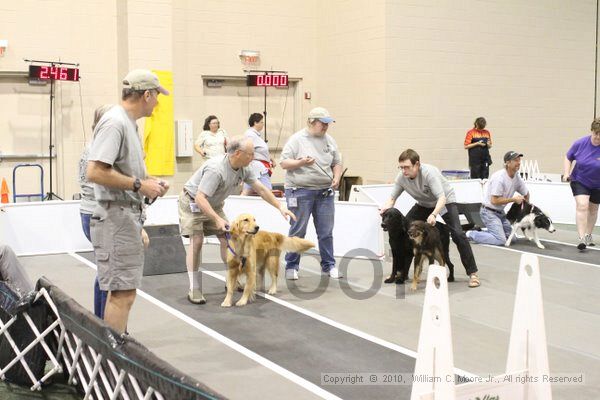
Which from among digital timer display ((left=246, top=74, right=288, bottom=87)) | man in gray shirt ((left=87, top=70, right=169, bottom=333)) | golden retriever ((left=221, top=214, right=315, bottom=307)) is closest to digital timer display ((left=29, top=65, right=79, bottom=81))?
digital timer display ((left=246, top=74, right=288, bottom=87))

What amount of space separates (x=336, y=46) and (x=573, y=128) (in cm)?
516

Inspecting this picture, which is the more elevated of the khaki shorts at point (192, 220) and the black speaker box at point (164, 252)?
the khaki shorts at point (192, 220)

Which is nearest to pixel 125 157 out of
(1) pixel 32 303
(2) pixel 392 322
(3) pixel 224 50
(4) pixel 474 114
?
(1) pixel 32 303

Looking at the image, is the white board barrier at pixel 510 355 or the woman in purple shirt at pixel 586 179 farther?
the woman in purple shirt at pixel 586 179

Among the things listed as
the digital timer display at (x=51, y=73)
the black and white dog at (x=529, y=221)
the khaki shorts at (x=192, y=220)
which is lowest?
the black and white dog at (x=529, y=221)

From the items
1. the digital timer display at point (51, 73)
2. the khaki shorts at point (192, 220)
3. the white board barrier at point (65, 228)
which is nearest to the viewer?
the khaki shorts at point (192, 220)

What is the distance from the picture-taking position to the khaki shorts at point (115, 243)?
11.4 feet

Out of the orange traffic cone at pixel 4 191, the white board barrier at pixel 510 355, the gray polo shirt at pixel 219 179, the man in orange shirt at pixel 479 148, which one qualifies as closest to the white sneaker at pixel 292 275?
the gray polo shirt at pixel 219 179

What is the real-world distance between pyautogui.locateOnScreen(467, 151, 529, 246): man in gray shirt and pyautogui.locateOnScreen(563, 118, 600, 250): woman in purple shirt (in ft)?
1.87

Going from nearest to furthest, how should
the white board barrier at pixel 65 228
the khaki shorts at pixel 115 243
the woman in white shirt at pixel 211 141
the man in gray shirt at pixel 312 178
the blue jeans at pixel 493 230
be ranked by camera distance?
the khaki shorts at pixel 115 243 → the man in gray shirt at pixel 312 178 → the white board barrier at pixel 65 228 → the blue jeans at pixel 493 230 → the woman in white shirt at pixel 211 141

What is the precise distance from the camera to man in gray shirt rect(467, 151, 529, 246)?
845 centimetres

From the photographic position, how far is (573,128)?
14.4 meters

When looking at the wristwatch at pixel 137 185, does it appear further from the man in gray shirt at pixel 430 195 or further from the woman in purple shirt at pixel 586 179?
the woman in purple shirt at pixel 586 179

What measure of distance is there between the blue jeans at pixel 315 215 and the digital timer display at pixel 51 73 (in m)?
5.54
